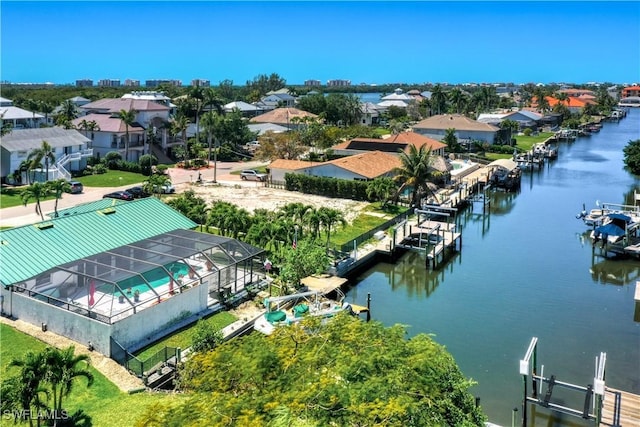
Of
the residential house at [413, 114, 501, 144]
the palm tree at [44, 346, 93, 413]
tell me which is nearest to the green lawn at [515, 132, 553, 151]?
the residential house at [413, 114, 501, 144]

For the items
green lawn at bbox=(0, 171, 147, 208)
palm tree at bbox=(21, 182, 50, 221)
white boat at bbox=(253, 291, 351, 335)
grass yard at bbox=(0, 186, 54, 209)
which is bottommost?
white boat at bbox=(253, 291, 351, 335)

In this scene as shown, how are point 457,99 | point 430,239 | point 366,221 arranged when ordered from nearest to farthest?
point 430,239 → point 366,221 → point 457,99

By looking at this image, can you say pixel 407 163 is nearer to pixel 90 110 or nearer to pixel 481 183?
pixel 481 183

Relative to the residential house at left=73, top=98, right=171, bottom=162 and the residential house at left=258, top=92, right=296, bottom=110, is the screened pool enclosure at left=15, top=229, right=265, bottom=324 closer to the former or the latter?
the residential house at left=73, top=98, right=171, bottom=162

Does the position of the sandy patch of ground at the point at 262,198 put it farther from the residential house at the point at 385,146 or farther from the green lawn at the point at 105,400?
the green lawn at the point at 105,400

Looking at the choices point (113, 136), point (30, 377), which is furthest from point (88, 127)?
point (30, 377)

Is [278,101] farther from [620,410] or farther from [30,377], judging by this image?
[30,377]
